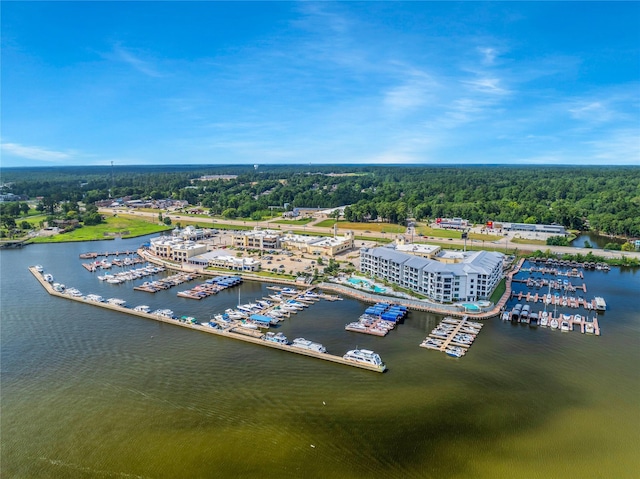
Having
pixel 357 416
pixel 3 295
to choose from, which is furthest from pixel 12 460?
pixel 3 295

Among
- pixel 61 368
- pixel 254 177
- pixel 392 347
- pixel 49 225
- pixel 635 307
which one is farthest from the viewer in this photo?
pixel 254 177

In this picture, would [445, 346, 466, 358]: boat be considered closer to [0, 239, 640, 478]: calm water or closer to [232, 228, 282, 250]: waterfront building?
[0, 239, 640, 478]: calm water

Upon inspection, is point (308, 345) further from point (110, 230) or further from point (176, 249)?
point (110, 230)

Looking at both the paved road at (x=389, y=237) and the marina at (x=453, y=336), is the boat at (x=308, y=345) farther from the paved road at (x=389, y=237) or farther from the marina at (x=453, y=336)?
the paved road at (x=389, y=237)

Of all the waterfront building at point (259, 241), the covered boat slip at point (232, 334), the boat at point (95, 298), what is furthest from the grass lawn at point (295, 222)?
the boat at point (95, 298)

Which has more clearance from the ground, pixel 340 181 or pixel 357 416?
pixel 340 181

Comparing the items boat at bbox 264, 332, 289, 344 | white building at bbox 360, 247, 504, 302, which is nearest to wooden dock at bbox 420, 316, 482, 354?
white building at bbox 360, 247, 504, 302

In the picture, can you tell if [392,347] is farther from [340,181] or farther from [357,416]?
[340,181]
